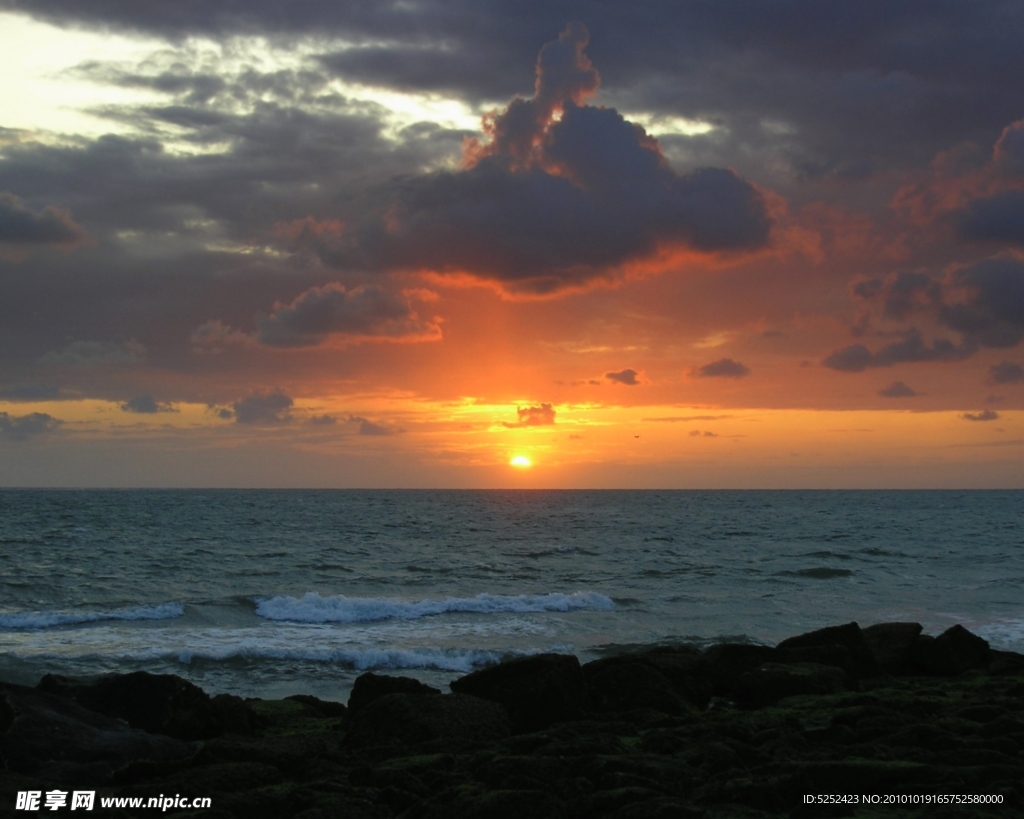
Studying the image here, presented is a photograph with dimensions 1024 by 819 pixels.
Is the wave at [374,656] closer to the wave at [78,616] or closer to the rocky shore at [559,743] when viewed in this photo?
the rocky shore at [559,743]

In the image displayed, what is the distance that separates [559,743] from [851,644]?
8.29 m

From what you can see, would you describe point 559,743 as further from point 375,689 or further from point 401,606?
point 401,606

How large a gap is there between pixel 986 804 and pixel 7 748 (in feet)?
30.5

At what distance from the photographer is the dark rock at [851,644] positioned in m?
15.9

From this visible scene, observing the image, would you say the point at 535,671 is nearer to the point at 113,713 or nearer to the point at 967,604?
the point at 113,713

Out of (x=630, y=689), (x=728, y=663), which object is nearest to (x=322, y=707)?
(x=630, y=689)

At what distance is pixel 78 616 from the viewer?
26.4m

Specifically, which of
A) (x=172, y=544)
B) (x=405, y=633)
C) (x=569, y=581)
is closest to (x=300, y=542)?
(x=172, y=544)

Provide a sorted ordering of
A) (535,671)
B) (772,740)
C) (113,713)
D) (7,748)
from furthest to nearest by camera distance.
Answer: (535,671), (113,713), (772,740), (7,748)

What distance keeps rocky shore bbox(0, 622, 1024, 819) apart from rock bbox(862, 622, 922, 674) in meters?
1.12

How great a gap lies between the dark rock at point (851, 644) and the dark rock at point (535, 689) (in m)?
5.23

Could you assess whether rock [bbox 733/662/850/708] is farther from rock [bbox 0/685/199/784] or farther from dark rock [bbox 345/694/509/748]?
rock [bbox 0/685/199/784]

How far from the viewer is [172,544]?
52500 millimetres

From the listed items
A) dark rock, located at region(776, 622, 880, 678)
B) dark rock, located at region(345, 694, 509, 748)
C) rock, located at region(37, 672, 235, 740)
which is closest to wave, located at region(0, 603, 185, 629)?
rock, located at region(37, 672, 235, 740)
